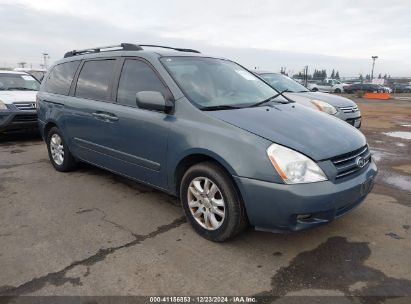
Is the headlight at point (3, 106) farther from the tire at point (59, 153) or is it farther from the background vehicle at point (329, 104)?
the background vehicle at point (329, 104)

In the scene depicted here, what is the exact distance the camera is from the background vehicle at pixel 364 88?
34938mm

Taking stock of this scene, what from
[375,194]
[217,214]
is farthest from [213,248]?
[375,194]

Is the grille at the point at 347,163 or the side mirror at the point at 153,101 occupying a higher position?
the side mirror at the point at 153,101

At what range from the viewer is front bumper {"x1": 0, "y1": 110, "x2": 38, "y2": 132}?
303 inches

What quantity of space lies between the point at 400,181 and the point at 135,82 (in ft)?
12.4

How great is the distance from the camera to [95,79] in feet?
15.5

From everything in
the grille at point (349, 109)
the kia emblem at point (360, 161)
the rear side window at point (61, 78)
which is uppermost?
the rear side window at point (61, 78)

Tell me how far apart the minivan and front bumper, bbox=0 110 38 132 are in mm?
3423

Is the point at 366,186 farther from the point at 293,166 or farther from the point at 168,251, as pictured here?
the point at 168,251

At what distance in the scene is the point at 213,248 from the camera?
328cm

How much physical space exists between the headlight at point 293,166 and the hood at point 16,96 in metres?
6.78

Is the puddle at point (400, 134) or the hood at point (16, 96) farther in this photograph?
the puddle at point (400, 134)

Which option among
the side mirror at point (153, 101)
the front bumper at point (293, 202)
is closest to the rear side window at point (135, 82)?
the side mirror at point (153, 101)

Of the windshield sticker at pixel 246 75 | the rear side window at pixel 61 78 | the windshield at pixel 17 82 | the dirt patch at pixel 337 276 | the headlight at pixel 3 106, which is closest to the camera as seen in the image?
the dirt patch at pixel 337 276
